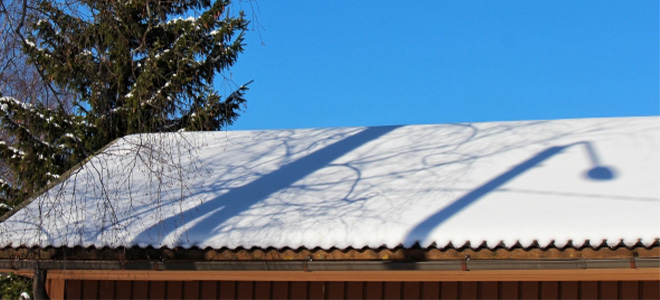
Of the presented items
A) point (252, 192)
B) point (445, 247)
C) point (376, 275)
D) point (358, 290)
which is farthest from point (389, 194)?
point (252, 192)

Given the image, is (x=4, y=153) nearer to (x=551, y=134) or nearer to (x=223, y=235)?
(x=223, y=235)

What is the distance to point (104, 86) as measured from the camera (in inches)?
211

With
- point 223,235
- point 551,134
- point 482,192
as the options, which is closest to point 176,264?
point 223,235

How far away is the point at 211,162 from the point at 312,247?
3087 millimetres

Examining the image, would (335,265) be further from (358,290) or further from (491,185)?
(491,185)

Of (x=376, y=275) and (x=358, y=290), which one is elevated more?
(x=376, y=275)

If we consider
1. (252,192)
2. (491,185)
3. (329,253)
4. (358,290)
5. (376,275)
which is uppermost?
(491,185)

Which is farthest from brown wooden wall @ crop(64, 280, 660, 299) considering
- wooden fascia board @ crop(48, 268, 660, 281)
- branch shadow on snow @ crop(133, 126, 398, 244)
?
branch shadow on snow @ crop(133, 126, 398, 244)

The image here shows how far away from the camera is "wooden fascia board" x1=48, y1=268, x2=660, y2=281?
5316mm

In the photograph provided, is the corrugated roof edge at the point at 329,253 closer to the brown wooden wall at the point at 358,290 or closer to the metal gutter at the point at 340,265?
the metal gutter at the point at 340,265

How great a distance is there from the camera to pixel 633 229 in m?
5.29

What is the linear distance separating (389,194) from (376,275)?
3.84ft

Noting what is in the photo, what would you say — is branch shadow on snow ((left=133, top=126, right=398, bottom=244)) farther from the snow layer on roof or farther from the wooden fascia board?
the wooden fascia board

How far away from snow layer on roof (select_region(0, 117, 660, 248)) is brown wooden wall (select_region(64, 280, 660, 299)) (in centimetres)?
70
